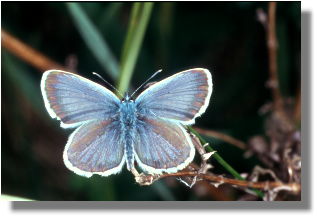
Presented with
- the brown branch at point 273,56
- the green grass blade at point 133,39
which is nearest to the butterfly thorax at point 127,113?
the green grass blade at point 133,39

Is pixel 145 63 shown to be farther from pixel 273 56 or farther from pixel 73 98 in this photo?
pixel 73 98

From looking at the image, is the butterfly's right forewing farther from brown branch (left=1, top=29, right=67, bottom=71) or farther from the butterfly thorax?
brown branch (left=1, top=29, right=67, bottom=71)

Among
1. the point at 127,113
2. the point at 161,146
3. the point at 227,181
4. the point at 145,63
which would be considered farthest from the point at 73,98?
the point at 145,63

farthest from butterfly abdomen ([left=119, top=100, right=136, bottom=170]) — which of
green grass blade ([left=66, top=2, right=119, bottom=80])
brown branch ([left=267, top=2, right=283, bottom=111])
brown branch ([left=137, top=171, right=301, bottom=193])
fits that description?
brown branch ([left=267, top=2, right=283, bottom=111])

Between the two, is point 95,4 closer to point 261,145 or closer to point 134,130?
point 134,130

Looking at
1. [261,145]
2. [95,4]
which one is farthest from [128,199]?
[95,4]
